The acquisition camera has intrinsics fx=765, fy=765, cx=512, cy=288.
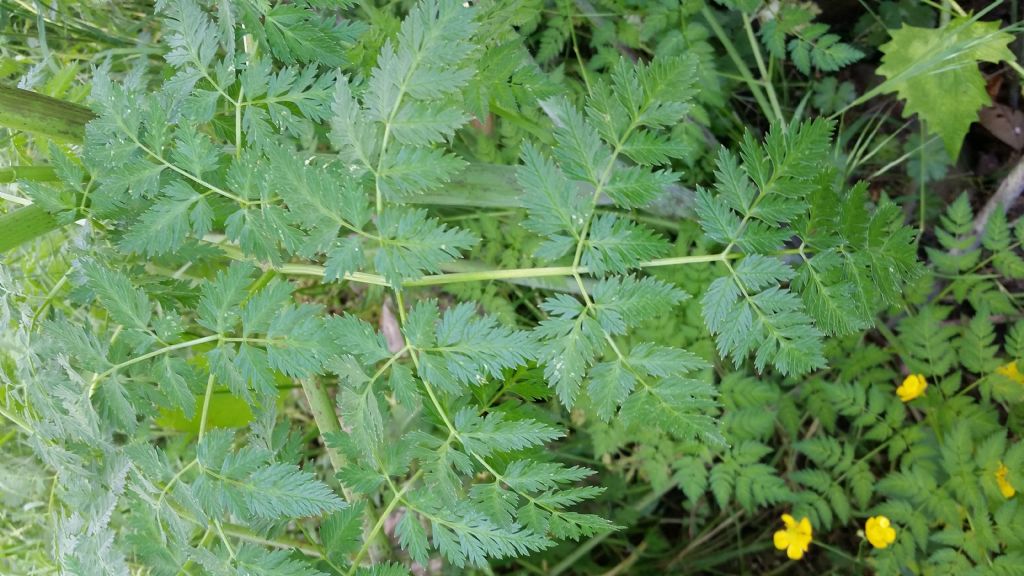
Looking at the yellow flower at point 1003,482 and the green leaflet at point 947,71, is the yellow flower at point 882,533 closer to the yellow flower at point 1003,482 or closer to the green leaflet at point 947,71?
the yellow flower at point 1003,482

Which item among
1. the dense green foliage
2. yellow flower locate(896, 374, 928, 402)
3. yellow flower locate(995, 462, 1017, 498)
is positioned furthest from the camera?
yellow flower locate(896, 374, 928, 402)

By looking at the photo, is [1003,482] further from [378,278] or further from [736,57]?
[378,278]

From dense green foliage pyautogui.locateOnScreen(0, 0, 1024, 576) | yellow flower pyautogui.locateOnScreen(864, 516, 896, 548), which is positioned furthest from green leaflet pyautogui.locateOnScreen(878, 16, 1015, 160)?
yellow flower pyautogui.locateOnScreen(864, 516, 896, 548)

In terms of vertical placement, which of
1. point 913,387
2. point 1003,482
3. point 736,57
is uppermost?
point 736,57

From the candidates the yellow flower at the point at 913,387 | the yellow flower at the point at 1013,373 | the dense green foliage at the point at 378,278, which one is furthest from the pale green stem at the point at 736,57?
the yellow flower at the point at 1013,373

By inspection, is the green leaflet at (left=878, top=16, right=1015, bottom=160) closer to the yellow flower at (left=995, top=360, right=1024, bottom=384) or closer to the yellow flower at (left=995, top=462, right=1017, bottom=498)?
the yellow flower at (left=995, top=360, right=1024, bottom=384)

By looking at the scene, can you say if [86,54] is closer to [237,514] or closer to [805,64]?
[237,514]

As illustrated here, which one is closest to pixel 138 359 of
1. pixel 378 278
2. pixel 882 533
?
pixel 378 278
